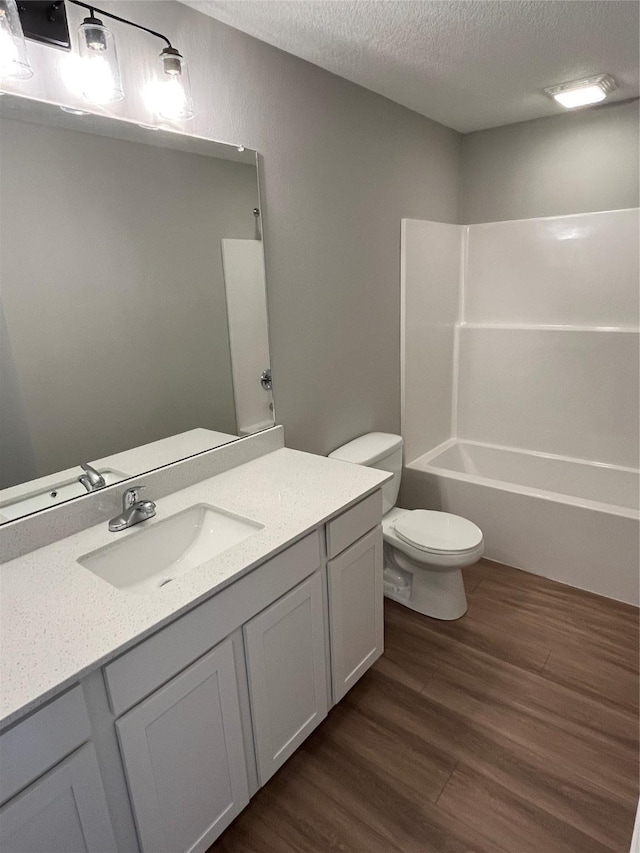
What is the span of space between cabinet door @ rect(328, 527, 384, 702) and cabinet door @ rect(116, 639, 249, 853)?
45 cm

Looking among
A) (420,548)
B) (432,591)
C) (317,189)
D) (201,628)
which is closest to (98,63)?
(317,189)

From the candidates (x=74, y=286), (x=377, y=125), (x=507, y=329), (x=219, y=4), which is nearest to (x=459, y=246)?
(x=507, y=329)

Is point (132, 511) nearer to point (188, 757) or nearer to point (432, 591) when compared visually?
point (188, 757)

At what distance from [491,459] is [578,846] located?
2173 millimetres

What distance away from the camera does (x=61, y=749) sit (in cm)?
98

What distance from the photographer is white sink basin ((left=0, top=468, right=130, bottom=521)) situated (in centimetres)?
138

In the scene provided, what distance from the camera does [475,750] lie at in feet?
5.61

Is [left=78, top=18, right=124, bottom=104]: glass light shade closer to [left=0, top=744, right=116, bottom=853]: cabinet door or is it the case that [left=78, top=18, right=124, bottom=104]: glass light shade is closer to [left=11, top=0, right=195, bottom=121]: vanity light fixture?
[left=11, top=0, right=195, bottom=121]: vanity light fixture

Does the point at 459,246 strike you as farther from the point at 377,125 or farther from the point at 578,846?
the point at 578,846

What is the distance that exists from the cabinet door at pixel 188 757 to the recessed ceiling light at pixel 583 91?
2.75 metres

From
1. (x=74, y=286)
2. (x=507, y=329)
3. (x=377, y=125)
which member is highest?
(x=377, y=125)

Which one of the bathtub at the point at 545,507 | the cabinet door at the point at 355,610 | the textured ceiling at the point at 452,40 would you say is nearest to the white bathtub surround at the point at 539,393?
the bathtub at the point at 545,507

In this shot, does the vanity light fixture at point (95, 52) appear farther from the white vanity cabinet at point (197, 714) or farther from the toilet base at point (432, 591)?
the toilet base at point (432, 591)

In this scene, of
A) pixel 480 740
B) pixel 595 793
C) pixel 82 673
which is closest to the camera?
pixel 82 673
